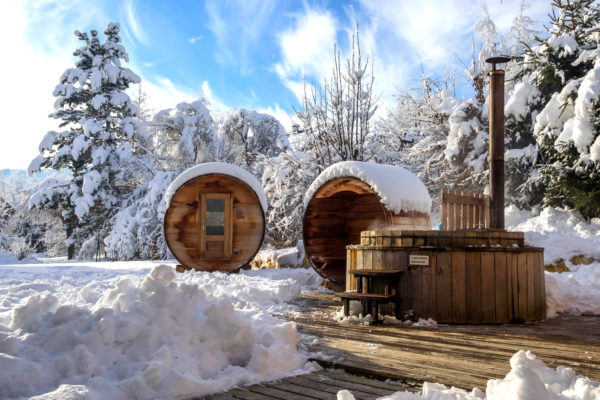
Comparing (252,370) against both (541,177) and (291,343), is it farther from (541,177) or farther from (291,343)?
(541,177)

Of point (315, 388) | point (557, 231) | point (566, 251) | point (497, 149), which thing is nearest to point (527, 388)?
point (315, 388)

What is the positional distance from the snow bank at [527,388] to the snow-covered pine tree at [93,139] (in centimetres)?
1685

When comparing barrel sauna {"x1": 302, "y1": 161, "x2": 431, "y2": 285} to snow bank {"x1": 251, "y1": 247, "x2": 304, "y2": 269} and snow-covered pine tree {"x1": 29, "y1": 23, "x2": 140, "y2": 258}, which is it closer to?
snow bank {"x1": 251, "y1": 247, "x2": 304, "y2": 269}

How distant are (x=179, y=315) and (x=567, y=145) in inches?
307

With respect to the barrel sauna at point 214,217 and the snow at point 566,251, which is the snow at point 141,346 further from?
the barrel sauna at point 214,217

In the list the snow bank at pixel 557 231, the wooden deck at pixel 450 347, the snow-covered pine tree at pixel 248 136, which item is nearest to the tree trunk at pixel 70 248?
the snow-covered pine tree at pixel 248 136

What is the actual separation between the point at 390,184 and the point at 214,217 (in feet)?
13.5

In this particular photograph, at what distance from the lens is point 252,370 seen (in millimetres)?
2736

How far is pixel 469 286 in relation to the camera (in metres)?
4.57

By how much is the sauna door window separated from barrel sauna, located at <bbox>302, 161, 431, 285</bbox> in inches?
70.6

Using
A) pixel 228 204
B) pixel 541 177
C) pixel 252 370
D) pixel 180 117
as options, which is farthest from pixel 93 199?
pixel 252 370

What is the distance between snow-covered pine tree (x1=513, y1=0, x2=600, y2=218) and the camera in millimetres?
7637

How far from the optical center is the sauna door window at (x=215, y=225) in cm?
902

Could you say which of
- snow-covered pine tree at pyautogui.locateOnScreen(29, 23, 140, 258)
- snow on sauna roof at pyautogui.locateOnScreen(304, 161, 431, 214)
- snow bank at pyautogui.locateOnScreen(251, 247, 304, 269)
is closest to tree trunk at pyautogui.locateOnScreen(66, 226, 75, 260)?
snow-covered pine tree at pyautogui.locateOnScreen(29, 23, 140, 258)
